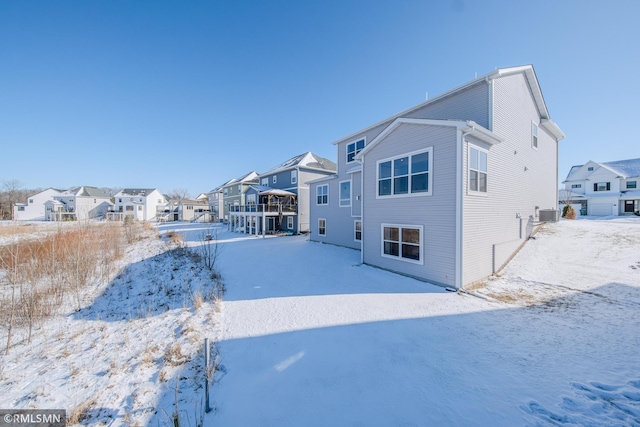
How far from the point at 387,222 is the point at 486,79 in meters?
6.30

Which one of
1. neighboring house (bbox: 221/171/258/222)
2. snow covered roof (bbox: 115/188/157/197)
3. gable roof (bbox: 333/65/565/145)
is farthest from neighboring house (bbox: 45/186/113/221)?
gable roof (bbox: 333/65/565/145)

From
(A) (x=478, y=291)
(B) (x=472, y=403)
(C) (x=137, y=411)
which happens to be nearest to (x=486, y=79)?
(A) (x=478, y=291)

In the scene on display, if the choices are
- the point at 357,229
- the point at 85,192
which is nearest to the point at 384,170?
the point at 357,229

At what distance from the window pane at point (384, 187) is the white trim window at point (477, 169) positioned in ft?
8.98

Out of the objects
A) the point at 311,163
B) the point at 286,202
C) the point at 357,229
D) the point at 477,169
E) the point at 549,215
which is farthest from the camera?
the point at 311,163

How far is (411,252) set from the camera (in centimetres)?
823

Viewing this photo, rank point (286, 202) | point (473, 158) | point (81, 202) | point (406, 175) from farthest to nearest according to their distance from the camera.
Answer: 1. point (81, 202)
2. point (286, 202)
3. point (406, 175)
4. point (473, 158)

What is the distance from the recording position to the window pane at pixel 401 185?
841 cm

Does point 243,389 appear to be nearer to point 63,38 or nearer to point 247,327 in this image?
point 247,327

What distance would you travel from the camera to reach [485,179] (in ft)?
26.3

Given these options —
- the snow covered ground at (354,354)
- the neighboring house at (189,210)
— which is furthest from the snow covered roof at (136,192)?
the snow covered ground at (354,354)

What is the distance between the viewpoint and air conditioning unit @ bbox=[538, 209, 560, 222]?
11.5 m

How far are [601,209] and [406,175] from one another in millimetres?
32033

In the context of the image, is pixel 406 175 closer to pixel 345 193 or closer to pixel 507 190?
pixel 507 190
